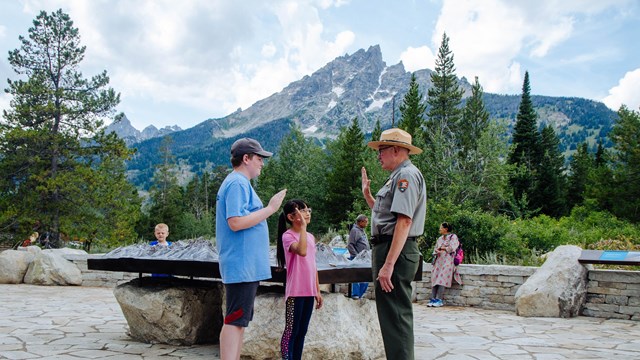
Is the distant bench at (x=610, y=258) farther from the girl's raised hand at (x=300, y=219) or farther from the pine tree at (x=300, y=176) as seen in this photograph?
the pine tree at (x=300, y=176)

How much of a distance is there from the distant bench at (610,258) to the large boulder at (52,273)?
10381 millimetres

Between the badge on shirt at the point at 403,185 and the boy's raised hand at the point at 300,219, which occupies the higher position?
the badge on shirt at the point at 403,185

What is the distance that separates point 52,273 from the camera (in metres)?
11.2

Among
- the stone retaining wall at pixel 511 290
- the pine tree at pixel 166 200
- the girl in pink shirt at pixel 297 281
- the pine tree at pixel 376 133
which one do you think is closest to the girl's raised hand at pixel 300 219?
the girl in pink shirt at pixel 297 281

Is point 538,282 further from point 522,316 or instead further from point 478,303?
point 478,303

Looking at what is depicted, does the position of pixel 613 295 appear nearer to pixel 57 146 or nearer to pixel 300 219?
pixel 300 219

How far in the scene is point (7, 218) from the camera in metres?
A: 17.8

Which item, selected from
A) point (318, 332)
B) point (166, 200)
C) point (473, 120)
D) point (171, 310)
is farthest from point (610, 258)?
point (166, 200)

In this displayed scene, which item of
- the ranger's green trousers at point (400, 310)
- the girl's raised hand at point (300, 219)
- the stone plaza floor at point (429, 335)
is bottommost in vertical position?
the stone plaza floor at point (429, 335)

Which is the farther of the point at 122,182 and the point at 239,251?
the point at 122,182

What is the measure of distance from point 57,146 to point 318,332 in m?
17.8

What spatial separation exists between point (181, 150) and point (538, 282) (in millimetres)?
197028

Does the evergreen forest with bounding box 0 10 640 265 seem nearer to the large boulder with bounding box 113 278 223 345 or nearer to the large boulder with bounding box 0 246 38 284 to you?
the large boulder with bounding box 0 246 38 284

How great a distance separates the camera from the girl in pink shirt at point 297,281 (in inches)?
153
